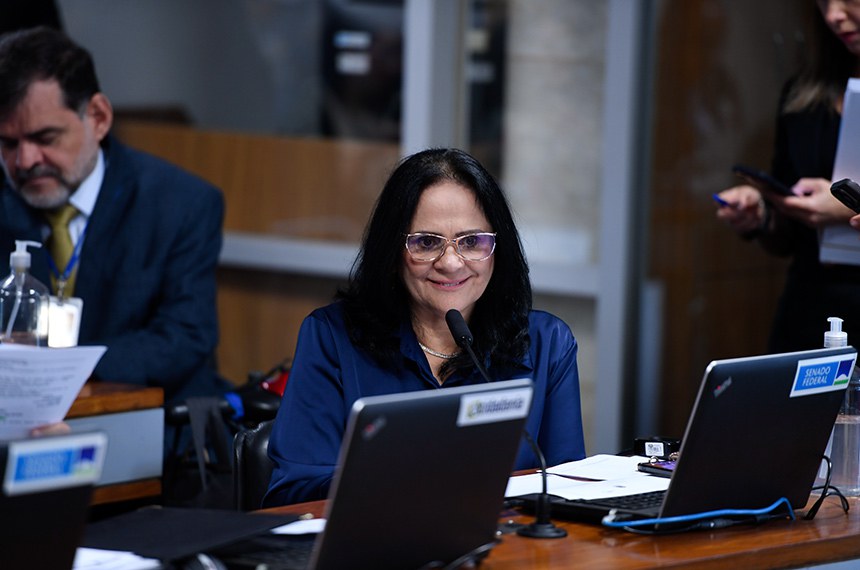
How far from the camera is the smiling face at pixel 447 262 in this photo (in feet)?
8.21

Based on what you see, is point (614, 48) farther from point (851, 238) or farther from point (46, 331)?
point (46, 331)

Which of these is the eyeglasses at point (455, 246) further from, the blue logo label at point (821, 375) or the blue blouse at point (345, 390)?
the blue logo label at point (821, 375)

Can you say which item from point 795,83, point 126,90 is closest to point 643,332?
point 795,83

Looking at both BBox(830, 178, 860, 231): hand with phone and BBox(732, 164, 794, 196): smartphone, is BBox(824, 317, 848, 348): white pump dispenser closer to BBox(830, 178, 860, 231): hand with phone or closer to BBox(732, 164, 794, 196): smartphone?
BBox(830, 178, 860, 231): hand with phone

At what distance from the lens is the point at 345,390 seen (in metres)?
2.46

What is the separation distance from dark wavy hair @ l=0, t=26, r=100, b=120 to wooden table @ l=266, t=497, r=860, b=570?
1.76 metres

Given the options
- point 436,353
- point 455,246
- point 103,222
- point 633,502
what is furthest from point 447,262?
point 103,222

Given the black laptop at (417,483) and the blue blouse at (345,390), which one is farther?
the blue blouse at (345,390)

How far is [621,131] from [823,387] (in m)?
2.51

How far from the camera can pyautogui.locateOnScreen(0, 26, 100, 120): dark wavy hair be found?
3430 mm

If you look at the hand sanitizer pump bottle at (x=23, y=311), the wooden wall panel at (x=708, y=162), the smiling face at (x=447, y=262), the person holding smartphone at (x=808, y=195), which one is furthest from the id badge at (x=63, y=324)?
the wooden wall panel at (x=708, y=162)

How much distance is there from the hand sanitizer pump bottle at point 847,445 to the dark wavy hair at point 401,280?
23.4 inches

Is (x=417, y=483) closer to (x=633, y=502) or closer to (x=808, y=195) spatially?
(x=633, y=502)

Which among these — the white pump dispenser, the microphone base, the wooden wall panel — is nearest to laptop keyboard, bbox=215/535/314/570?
the microphone base
